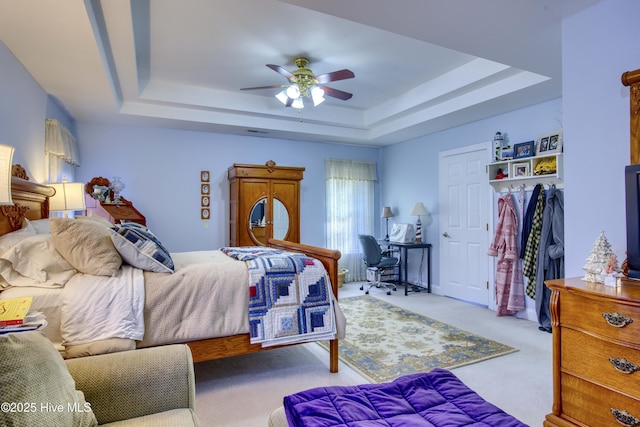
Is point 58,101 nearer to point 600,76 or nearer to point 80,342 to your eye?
point 80,342

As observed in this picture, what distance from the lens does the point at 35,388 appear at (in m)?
0.93

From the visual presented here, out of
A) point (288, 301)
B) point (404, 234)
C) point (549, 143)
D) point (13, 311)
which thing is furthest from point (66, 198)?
point (549, 143)

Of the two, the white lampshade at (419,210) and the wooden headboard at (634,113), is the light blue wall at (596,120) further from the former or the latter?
the white lampshade at (419,210)

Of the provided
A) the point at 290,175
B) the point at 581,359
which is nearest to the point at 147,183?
the point at 290,175

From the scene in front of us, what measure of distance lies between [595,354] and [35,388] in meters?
2.18

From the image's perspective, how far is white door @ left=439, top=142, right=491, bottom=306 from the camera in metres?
4.53

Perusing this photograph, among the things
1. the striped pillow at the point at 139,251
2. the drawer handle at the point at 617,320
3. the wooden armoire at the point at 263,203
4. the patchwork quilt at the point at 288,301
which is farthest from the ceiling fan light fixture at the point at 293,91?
the drawer handle at the point at 617,320

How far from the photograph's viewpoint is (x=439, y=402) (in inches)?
55.1

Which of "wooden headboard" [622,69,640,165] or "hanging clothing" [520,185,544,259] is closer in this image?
"wooden headboard" [622,69,640,165]

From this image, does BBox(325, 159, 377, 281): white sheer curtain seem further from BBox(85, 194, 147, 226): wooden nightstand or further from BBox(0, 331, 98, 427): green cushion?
BBox(0, 331, 98, 427): green cushion

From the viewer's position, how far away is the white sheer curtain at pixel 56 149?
3371mm

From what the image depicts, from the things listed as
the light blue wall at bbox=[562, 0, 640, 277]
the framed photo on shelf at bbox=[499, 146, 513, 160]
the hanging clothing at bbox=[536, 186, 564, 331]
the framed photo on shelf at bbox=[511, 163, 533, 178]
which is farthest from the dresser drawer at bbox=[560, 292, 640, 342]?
the framed photo on shelf at bbox=[499, 146, 513, 160]

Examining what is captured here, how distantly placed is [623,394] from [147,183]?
5.03 meters

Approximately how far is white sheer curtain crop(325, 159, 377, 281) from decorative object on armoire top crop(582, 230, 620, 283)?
430 cm
